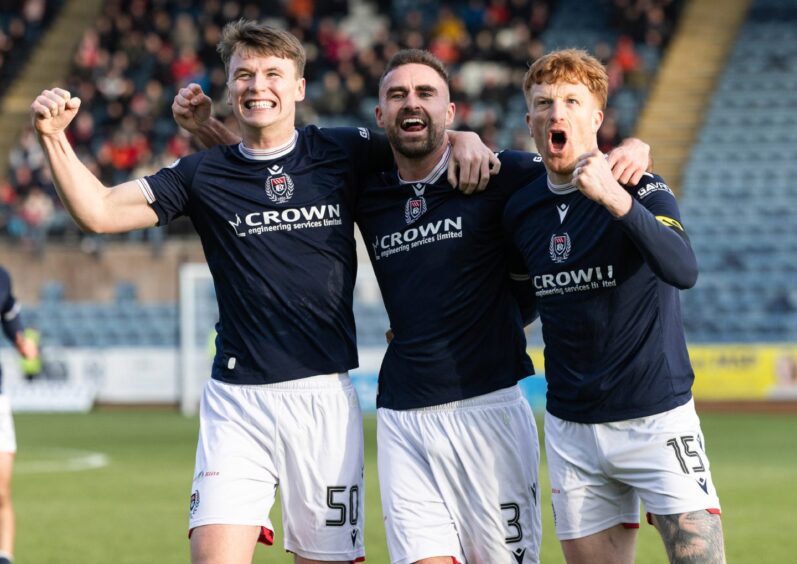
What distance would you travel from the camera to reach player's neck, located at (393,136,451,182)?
5719 millimetres

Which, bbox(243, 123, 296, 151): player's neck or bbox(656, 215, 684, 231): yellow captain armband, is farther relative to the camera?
A: bbox(243, 123, 296, 151): player's neck

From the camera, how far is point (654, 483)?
16.7ft

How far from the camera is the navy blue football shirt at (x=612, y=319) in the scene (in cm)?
514

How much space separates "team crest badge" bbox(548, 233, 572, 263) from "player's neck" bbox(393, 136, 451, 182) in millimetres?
711

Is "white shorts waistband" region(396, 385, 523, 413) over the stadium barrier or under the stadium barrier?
under

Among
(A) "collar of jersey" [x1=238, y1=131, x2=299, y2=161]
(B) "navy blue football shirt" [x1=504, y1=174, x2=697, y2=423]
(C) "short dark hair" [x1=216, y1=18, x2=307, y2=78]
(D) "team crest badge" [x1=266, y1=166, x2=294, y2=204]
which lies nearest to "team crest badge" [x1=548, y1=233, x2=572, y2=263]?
(B) "navy blue football shirt" [x1=504, y1=174, x2=697, y2=423]

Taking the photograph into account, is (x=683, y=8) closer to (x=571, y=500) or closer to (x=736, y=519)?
(x=736, y=519)

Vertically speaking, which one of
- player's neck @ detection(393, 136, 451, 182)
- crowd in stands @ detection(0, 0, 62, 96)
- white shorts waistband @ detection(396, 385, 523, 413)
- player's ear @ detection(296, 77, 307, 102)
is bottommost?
white shorts waistband @ detection(396, 385, 523, 413)

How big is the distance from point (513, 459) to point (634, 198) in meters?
1.26

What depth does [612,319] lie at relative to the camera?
16.9ft

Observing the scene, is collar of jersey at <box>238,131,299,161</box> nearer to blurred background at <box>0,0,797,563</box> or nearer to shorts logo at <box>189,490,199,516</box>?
shorts logo at <box>189,490,199,516</box>

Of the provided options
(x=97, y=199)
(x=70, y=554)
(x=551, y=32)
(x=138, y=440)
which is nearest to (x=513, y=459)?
(x=97, y=199)

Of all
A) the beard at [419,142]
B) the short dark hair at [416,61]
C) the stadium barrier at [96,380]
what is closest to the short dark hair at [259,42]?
the short dark hair at [416,61]

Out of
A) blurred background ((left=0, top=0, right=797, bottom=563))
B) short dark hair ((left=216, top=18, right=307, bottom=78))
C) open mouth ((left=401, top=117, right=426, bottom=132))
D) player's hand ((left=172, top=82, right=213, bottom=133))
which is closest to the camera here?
open mouth ((left=401, top=117, right=426, bottom=132))
